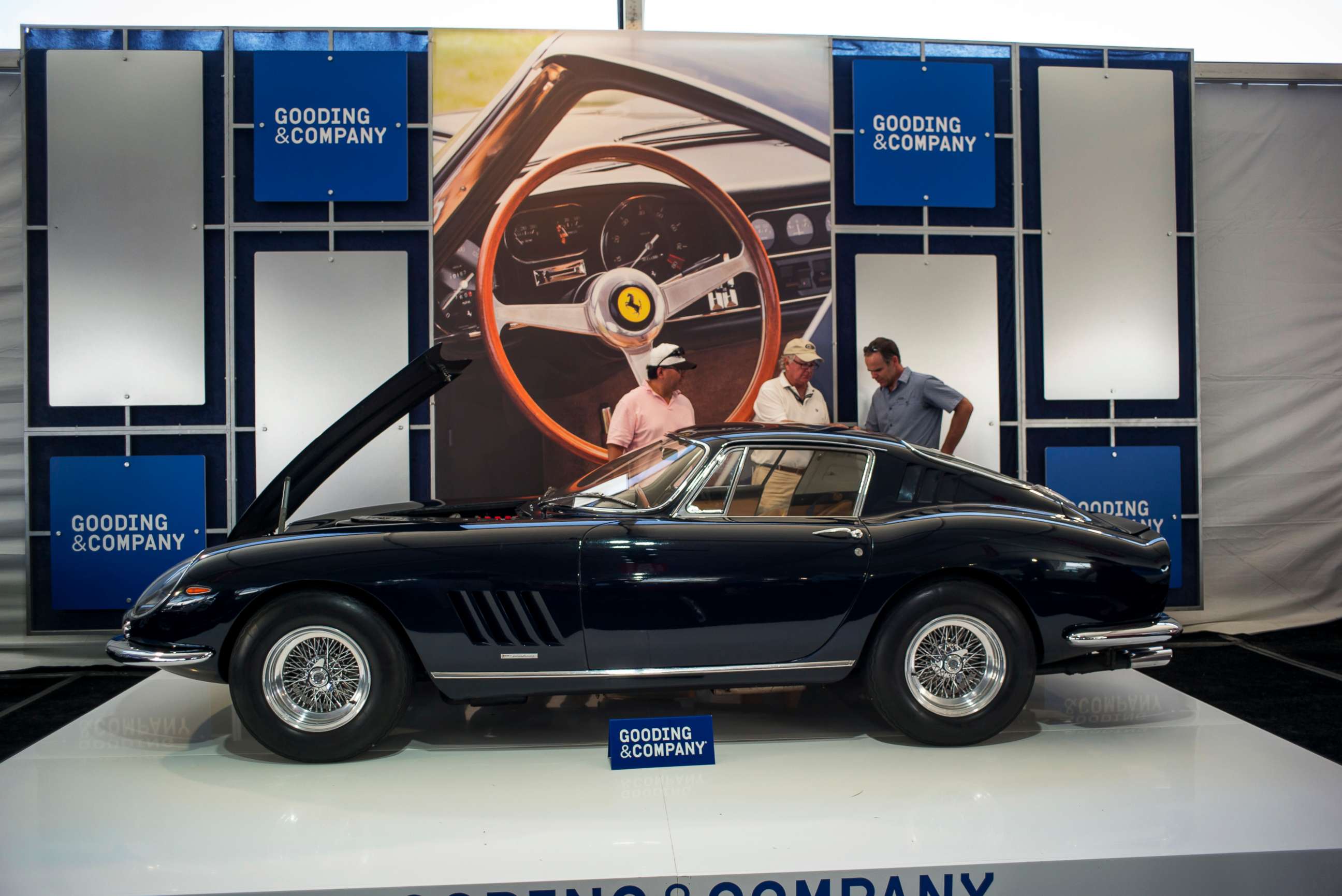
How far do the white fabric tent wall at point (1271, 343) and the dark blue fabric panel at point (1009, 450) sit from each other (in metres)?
1.33

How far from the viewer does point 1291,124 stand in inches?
242

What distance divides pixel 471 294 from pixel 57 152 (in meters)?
2.58

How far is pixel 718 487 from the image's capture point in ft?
10.8

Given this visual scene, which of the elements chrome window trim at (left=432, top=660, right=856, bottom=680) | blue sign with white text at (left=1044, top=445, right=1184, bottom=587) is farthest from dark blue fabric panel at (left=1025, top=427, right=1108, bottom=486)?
chrome window trim at (left=432, top=660, right=856, bottom=680)

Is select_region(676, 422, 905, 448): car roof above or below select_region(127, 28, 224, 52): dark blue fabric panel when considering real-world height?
below

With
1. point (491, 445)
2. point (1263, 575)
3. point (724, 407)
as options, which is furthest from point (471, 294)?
point (1263, 575)

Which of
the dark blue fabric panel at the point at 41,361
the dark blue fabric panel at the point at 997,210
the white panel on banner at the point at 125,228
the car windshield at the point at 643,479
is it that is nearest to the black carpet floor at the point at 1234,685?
the dark blue fabric panel at the point at 41,361

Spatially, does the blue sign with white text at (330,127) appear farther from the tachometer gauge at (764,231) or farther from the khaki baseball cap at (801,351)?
the khaki baseball cap at (801,351)

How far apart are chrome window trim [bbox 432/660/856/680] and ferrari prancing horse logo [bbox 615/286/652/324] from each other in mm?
3045

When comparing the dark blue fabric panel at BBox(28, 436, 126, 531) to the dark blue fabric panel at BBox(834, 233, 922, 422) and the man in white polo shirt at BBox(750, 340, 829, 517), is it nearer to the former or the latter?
the man in white polo shirt at BBox(750, 340, 829, 517)

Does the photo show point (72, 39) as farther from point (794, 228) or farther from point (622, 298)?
point (794, 228)

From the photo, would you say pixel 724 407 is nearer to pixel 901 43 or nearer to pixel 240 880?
pixel 901 43

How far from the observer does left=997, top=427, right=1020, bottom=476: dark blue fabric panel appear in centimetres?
591

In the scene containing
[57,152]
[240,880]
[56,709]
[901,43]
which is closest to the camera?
[240,880]
